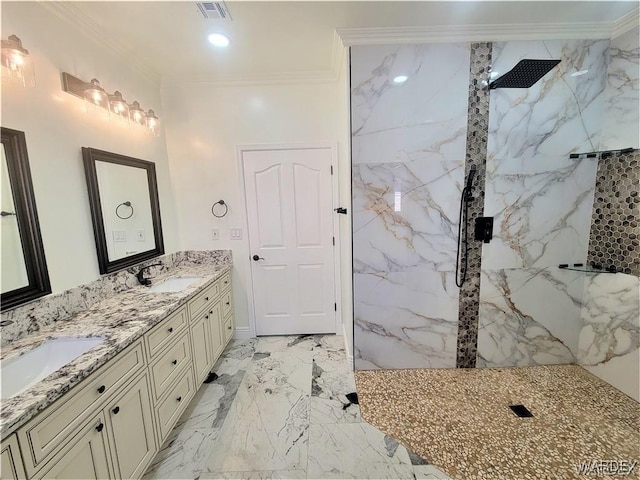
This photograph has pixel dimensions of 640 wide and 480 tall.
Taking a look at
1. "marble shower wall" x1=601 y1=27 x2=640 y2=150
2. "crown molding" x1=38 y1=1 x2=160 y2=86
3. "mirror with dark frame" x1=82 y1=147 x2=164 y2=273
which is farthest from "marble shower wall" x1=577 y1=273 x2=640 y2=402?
"crown molding" x1=38 y1=1 x2=160 y2=86

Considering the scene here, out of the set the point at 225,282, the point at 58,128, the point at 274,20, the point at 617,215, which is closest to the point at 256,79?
the point at 274,20

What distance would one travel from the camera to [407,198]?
Result: 217 centimetres

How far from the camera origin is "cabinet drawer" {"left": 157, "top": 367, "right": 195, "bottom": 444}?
1.61m

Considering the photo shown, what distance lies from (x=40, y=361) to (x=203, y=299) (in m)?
0.99

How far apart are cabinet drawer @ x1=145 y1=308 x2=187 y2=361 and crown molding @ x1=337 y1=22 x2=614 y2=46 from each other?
2.29 m

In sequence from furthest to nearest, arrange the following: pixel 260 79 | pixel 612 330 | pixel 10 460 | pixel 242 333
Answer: pixel 242 333 → pixel 260 79 → pixel 612 330 → pixel 10 460

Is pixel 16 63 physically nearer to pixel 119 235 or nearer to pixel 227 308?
pixel 119 235

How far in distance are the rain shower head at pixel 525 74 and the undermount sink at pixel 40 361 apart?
2.94 m

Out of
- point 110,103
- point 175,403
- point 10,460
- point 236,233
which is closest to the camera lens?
point 10,460

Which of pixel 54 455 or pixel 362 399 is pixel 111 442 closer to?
pixel 54 455

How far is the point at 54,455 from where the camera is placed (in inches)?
39.3

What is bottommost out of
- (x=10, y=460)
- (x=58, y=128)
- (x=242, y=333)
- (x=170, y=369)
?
(x=242, y=333)

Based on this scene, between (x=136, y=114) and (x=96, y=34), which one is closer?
(x=96, y=34)

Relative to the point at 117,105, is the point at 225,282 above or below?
below
